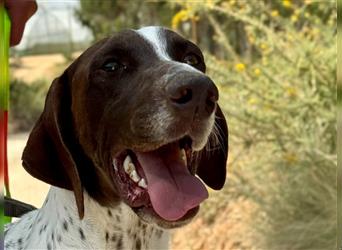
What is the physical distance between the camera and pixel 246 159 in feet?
20.2

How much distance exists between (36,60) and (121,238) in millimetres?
21862

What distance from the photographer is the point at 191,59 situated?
286 cm

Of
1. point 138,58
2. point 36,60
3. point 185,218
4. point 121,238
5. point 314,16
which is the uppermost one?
point 138,58

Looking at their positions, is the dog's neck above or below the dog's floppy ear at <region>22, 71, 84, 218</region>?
below

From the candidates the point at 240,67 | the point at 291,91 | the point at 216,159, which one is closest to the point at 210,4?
the point at 240,67

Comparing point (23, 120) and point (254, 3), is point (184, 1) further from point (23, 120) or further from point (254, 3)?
point (23, 120)

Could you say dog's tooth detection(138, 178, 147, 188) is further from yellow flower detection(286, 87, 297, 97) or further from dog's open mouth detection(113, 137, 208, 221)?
yellow flower detection(286, 87, 297, 97)

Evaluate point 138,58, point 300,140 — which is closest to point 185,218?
point 138,58

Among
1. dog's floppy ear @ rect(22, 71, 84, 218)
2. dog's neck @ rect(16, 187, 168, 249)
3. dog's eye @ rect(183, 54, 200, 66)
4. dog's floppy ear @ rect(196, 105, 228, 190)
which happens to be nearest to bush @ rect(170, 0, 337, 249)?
dog's floppy ear @ rect(196, 105, 228, 190)

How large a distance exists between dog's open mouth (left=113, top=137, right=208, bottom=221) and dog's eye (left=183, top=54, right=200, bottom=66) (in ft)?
1.28

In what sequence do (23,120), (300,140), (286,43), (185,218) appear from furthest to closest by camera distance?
1. (23,120)
2. (286,43)
3. (300,140)
4. (185,218)

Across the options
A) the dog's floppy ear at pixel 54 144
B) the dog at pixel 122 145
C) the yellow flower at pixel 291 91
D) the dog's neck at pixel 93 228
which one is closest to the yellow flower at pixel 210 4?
the yellow flower at pixel 291 91

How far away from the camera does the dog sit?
243cm

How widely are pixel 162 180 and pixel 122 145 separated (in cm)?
18
